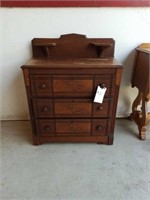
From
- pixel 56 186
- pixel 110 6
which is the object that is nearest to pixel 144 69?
pixel 110 6

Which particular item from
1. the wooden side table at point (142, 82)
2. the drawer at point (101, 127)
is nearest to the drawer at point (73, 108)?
the drawer at point (101, 127)

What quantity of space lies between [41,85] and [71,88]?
250 mm

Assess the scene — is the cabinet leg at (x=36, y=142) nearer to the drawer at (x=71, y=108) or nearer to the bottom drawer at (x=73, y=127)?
the bottom drawer at (x=73, y=127)

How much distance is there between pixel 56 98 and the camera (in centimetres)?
147

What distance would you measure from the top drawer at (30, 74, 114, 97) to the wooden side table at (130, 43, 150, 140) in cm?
Result: 37

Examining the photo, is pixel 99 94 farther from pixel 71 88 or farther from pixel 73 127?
pixel 73 127

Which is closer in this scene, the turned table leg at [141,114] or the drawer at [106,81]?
the drawer at [106,81]

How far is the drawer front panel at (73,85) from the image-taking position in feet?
4.58

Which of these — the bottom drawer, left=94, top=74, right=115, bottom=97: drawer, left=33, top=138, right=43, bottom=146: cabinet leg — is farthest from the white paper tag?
left=33, top=138, right=43, bottom=146: cabinet leg

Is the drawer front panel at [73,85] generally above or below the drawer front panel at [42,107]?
above

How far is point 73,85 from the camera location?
1.42 meters

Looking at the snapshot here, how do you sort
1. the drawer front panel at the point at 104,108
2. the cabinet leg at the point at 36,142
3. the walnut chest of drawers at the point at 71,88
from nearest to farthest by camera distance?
the walnut chest of drawers at the point at 71,88 → the drawer front panel at the point at 104,108 → the cabinet leg at the point at 36,142

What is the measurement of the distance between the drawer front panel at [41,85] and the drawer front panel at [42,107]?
2.6 inches

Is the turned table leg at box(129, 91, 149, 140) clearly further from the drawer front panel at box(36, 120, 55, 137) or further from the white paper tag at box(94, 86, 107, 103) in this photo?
the drawer front panel at box(36, 120, 55, 137)
